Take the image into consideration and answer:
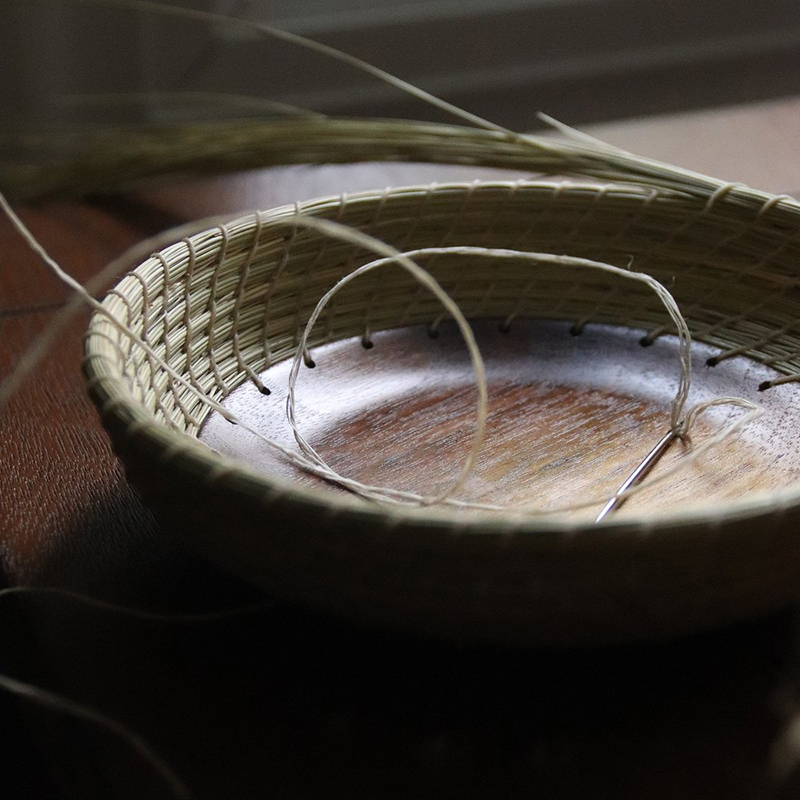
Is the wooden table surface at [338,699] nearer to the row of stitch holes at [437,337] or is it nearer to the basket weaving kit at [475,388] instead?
the basket weaving kit at [475,388]

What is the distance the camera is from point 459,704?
0.37 m

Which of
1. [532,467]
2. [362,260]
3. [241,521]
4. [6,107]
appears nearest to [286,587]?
[241,521]

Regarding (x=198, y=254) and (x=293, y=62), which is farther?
(x=293, y=62)

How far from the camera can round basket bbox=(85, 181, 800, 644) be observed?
0.32 m

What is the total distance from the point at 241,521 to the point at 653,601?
0.43 ft

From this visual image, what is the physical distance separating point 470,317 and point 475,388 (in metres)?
0.07

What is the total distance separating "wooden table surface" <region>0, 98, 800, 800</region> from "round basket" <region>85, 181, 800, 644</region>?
0.04 m

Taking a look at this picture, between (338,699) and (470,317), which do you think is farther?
(470,317)

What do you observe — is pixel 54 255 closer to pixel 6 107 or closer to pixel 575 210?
pixel 575 210

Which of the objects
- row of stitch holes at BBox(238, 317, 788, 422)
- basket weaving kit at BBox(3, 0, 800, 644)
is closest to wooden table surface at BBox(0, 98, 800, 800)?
basket weaving kit at BBox(3, 0, 800, 644)

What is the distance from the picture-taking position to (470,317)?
25.5 inches

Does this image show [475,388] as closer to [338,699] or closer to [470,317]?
[470,317]

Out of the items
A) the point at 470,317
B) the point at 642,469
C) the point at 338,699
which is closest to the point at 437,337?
the point at 470,317

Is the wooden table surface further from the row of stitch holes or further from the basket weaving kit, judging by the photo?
the row of stitch holes
